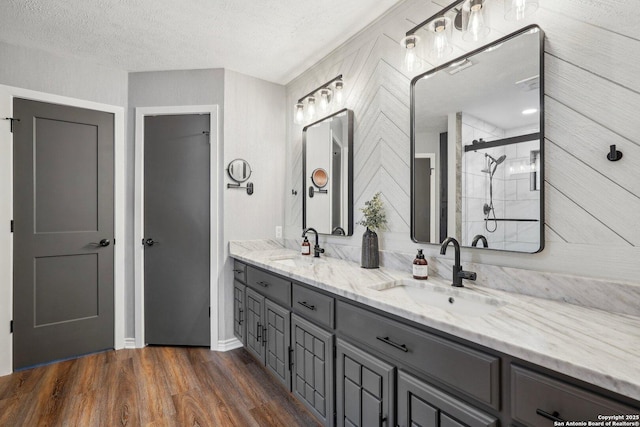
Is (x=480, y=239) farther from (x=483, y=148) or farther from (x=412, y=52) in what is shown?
(x=412, y=52)

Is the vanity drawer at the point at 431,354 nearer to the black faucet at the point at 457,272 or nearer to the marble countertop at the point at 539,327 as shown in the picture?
the marble countertop at the point at 539,327

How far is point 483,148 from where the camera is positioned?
5.10 feet

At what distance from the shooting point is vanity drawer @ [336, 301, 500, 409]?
96cm

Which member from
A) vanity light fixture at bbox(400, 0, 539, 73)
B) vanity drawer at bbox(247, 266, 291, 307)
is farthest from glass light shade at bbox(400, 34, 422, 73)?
vanity drawer at bbox(247, 266, 291, 307)

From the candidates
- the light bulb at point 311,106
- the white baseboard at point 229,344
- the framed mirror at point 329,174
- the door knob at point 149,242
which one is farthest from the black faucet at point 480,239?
the door knob at point 149,242

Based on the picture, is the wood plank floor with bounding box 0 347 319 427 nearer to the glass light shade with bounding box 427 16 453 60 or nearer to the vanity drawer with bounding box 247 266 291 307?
the vanity drawer with bounding box 247 266 291 307

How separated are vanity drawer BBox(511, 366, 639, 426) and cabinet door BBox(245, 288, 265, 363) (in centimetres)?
173

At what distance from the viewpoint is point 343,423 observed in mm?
1546

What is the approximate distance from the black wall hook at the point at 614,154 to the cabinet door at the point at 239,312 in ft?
7.92

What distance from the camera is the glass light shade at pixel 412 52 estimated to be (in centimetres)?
179

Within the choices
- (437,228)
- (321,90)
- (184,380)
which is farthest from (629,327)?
(184,380)

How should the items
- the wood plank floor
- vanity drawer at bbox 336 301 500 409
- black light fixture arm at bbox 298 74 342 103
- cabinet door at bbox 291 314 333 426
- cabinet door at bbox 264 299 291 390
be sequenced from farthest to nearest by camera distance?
black light fixture arm at bbox 298 74 342 103 < cabinet door at bbox 264 299 291 390 < the wood plank floor < cabinet door at bbox 291 314 333 426 < vanity drawer at bbox 336 301 500 409

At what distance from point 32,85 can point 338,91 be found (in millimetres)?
2470

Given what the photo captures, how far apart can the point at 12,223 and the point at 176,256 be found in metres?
1.21
